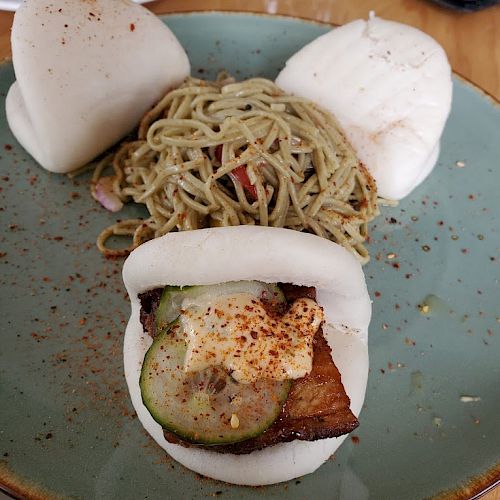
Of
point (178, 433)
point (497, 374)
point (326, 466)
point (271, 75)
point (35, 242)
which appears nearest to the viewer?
point (178, 433)

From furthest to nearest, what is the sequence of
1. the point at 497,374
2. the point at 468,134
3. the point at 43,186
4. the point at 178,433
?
the point at 468,134 → the point at 43,186 → the point at 497,374 → the point at 178,433

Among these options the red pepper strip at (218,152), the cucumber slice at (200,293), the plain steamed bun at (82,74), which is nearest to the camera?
the cucumber slice at (200,293)

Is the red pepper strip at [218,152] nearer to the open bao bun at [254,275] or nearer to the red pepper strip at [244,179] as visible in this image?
the red pepper strip at [244,179]

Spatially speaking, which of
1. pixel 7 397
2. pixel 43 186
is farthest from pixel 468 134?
pixel 7 397

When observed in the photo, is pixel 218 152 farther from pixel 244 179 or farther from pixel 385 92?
pixel 385 92

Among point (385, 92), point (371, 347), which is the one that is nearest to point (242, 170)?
point (385, 92)

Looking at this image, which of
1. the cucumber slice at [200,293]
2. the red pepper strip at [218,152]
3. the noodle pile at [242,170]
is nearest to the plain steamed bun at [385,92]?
the noodle pile at [242,170]

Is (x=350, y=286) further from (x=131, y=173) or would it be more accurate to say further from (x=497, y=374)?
(x=131, y=173)
